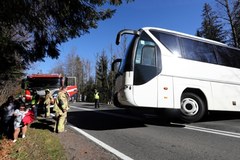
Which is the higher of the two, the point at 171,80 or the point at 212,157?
the point at 171,80

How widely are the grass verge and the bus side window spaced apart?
3.76m

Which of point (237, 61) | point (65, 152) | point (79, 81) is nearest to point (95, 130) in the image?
point (65, 152)

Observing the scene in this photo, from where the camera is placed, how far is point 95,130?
9172 millimetres

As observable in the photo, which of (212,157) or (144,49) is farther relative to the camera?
(144,49)

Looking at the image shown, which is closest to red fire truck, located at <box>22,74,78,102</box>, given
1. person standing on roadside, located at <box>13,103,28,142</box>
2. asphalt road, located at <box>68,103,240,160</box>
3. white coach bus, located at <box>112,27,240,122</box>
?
asphalt road, located at <box>68,103,240,160</box>

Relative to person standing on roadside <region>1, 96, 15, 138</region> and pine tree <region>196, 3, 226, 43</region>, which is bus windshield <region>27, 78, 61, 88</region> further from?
pine tree <region>196, 3, 226, 43</region>

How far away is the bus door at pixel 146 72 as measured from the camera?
27.0 feet

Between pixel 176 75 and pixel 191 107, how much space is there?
144 centimetres

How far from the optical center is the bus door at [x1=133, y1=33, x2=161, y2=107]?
823 cm

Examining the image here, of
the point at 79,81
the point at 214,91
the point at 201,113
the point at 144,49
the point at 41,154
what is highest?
the point at 79,81

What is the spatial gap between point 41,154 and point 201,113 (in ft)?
20.0

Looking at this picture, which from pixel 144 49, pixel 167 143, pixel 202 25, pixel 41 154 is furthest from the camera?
pixel 202 25

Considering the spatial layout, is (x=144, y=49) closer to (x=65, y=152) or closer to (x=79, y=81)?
(x=65, y=152)

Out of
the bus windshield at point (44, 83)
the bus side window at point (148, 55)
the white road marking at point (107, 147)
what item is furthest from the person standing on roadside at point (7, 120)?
the bus windshield at point (44, 83)
